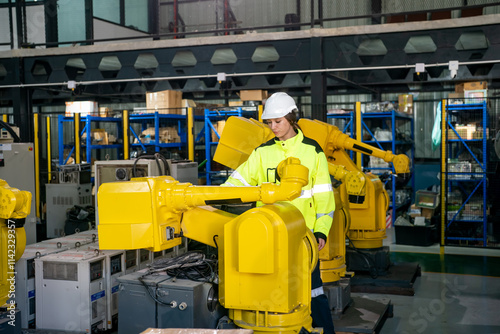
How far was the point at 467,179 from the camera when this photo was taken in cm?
1008

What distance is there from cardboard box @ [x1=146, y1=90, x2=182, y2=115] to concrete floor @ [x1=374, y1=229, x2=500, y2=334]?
5.44 metres

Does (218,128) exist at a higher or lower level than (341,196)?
higher

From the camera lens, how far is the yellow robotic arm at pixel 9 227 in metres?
4.45

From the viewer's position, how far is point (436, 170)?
1359cm

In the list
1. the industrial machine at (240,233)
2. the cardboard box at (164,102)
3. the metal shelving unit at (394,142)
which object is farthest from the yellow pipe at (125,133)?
the industrial machine at (240,233)

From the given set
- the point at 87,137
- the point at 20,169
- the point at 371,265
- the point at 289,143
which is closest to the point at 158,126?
the point at 87,137

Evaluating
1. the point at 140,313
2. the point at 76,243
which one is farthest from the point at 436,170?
the point at 140,313

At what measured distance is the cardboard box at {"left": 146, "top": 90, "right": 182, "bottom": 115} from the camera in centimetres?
1164

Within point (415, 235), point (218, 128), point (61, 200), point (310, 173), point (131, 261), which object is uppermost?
point (218, 128)

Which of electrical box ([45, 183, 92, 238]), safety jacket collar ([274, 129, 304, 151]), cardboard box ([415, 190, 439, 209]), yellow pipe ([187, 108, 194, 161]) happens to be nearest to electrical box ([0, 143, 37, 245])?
electrical box ([45, 183, 92, 238])

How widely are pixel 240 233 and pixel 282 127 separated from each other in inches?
51.6

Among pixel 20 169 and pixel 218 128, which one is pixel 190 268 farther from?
pixel 218 128

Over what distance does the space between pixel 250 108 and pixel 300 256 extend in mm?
8302

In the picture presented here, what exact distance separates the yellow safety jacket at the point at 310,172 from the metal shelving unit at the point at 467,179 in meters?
5.81
